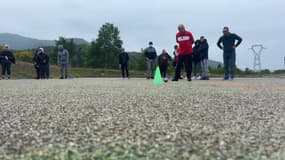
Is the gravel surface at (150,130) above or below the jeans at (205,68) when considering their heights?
below

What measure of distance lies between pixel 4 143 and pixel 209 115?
97.7 inches

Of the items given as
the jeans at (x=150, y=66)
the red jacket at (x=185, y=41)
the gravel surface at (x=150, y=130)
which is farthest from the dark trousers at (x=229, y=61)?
the gravel surface at (x=150, y=130)

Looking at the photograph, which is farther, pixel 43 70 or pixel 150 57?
pixel 43 70

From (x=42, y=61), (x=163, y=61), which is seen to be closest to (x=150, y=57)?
(x=163, y=61)

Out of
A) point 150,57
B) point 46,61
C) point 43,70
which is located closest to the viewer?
point 150,57

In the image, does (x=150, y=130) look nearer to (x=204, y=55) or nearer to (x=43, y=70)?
(x=204, y=55)

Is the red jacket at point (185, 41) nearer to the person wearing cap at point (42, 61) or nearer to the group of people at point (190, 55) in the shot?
the group of people at point (190, 55)

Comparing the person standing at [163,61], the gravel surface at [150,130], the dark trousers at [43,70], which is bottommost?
the gravel surface at [150,130]

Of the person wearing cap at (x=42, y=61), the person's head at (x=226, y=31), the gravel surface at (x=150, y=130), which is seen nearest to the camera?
the gravel surface at (x=150, y=130)

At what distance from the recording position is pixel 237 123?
16.2 ft

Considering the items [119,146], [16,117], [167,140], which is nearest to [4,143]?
[119,146]

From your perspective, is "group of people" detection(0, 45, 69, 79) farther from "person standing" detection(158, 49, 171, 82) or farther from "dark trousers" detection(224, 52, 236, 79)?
"dark trousers" detection(224, 52, 236, 79)

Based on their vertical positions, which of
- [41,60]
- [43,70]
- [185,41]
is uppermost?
[185,41]

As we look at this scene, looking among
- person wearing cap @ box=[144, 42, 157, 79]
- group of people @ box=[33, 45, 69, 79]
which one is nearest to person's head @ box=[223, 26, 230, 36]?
person wearing cap @ box=[144, 42, 157, 79]
